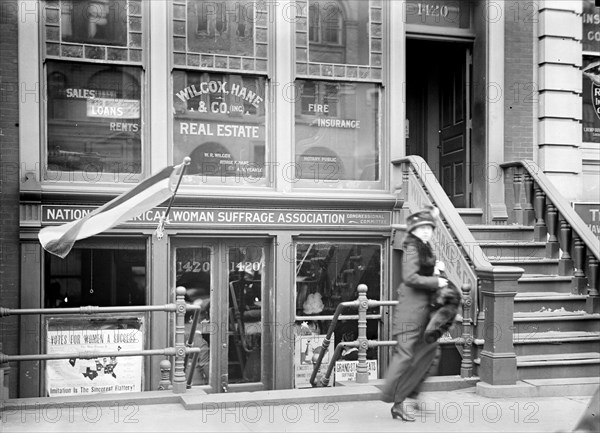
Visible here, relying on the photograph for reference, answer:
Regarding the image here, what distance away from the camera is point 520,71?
12.2 m

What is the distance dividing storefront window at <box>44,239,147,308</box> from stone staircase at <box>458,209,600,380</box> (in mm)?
4831

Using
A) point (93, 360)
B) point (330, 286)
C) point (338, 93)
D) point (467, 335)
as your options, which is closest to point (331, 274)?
point (330, 286)

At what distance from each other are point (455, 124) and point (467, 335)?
513cm

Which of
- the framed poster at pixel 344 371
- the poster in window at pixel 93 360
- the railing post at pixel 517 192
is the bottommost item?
the framed poster at pixel 344 371

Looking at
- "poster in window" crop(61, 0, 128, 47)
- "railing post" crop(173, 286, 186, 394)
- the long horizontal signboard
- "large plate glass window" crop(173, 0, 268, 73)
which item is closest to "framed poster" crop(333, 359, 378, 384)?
the long horizontal signboard

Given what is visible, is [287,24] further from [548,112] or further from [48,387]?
[48,387]

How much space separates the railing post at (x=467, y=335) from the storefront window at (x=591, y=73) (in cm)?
506

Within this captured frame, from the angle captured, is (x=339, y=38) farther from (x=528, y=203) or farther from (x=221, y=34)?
(x=528, y=203)

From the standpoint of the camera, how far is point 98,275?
10609 mm

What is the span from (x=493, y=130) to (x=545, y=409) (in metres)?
5.46

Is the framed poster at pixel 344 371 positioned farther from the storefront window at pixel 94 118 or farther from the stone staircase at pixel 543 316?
the storefront window at pixel 94 118

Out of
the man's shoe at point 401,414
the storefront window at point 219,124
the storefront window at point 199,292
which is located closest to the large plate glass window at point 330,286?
the storefront window at point 199,292

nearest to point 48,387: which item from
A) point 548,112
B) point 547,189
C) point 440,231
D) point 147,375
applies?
point 147,375

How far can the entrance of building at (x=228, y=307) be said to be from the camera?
1112cm
